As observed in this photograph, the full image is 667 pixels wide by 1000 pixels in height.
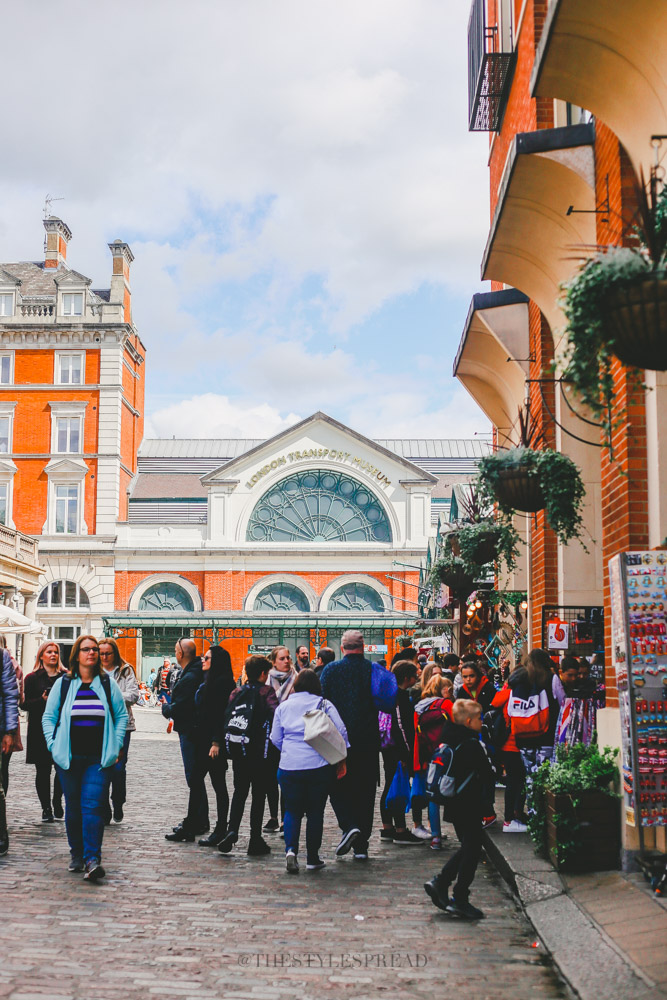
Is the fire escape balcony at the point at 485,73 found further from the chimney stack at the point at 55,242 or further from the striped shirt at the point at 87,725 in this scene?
the chimney stack at the point at 55,242

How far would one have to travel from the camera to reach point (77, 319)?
50.9m

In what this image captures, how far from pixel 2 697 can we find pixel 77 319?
43.6m

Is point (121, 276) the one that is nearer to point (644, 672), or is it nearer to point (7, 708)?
point (7, 708)

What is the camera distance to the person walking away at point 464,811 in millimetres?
7090

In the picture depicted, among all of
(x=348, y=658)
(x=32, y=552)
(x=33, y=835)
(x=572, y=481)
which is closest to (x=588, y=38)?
(x=572, y=481)

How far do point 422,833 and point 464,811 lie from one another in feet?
12.2

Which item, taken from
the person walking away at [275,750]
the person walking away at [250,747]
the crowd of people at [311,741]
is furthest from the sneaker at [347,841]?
the person walking away at [250,747]

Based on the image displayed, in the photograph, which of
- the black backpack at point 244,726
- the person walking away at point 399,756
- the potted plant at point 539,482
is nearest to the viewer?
the potted plant at point 539,482

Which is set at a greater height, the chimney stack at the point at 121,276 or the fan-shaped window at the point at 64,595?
the chimney stack at the point at 121,276

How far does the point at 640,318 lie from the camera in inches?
188

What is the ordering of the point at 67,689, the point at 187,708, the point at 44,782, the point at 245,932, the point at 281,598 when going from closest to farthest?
the point at 245,932
the point at 67,689
the point at 187,708
the point at 44,782
the point at 281,598

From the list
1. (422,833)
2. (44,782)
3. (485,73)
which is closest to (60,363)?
(485,73)

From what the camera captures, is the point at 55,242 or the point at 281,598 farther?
the point at 55,242

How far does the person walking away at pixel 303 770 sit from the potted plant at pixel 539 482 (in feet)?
7.54
